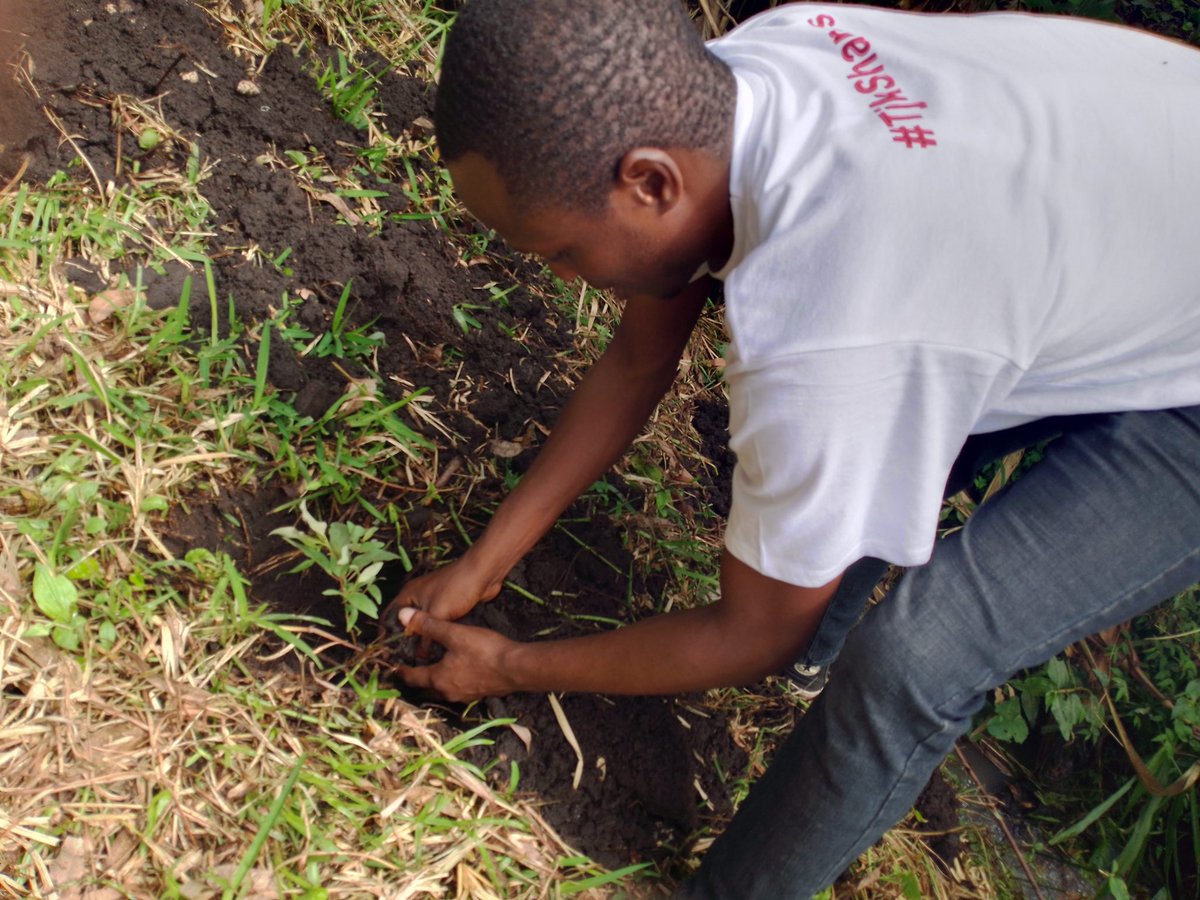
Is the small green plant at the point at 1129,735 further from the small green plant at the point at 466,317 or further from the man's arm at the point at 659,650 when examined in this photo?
the small green plant at the point at 466,317

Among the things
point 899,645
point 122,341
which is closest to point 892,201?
point 899,645

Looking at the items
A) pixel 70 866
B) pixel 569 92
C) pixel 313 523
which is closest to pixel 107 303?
pixel 313 523

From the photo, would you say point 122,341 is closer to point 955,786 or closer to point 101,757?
point 101,757

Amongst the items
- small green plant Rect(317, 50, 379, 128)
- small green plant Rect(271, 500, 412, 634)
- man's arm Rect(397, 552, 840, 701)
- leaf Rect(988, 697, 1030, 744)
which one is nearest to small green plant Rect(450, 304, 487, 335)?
small green plant Rect(317, 50, 379, 128)

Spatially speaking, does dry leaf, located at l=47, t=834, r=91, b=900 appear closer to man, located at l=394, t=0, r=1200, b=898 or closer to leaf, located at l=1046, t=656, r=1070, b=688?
man, located at l=394, t=0, r=1200, b=898

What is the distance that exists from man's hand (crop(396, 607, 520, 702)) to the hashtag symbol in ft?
3.63

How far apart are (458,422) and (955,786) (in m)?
1.55

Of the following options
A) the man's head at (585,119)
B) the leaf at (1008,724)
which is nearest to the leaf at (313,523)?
the man's head at (585,119)

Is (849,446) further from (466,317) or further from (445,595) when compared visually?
(466,317)

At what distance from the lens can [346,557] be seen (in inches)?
84.4

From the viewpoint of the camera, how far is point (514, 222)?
63.2 inches

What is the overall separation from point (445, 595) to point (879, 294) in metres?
1.11

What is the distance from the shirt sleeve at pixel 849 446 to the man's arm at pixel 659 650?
11 cm

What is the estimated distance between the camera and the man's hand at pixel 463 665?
2035mm
